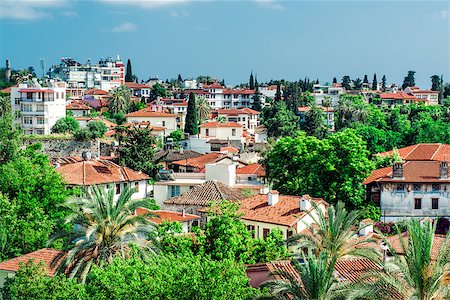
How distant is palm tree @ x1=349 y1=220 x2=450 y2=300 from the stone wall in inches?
1750

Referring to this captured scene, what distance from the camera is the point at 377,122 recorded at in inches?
3511

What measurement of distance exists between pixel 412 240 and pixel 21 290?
33.5 ft

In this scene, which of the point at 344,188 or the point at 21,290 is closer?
the point at 21,290

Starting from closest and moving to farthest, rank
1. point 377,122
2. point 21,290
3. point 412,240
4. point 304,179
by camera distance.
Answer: point 412,240
point 21,290
point 304,179
point 377,122

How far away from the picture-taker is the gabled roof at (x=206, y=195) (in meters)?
37.2

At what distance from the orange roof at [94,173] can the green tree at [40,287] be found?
18.6 meters

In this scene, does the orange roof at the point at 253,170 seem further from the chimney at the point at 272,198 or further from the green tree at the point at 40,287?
the green tree at the point at 40,287

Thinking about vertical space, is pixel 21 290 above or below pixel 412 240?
below

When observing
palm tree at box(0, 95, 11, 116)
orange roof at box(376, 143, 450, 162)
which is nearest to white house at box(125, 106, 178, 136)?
palm tree at box(0, 95, 11, 116)

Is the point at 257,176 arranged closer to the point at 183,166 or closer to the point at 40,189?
the point at 183,166

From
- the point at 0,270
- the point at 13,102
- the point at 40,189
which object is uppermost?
the point at 13,102

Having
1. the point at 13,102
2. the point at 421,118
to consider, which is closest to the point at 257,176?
the point at 13,102

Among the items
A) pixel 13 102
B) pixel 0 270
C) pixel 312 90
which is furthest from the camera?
pixel 312 90

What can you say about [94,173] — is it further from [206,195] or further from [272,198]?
[272,198]
